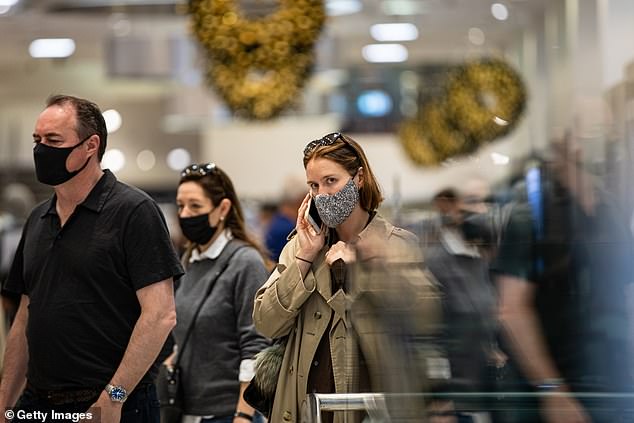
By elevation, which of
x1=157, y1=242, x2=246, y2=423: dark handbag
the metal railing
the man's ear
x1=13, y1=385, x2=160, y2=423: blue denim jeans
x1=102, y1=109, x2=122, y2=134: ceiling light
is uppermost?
x1=102, y1=109, x2=122, y2=134: ceiling light

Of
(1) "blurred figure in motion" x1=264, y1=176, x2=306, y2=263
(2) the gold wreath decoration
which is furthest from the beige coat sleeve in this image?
(2) the gold wreath decoration

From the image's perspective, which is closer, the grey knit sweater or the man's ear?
the man's ear

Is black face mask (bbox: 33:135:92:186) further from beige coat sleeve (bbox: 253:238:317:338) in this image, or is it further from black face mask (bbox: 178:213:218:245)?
Result: black face mask (bbox: 178:213:218:245)

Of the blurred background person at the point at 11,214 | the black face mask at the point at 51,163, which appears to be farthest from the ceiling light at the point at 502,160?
the blurred background person at the point at 11,214

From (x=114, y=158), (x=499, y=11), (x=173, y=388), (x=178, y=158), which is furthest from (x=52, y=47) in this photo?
(x=173, y=388)

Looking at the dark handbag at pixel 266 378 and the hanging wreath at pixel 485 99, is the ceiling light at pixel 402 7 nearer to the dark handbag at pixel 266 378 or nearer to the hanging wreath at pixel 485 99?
the hanging wreath at pixel 485 99

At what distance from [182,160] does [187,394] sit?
1461 cm

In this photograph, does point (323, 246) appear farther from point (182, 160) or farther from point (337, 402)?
point (182, 160)

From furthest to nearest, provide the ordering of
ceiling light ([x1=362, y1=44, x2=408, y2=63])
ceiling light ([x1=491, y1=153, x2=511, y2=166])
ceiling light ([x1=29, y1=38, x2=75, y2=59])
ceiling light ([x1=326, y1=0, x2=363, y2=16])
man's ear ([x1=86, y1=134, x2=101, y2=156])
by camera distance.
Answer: ceiling light ([x1=29, y1=38, x2=75, y2=59])
ceiling light ([x1=362, y1=44, x2=408, y2=63])
ceiling light ([x1=326, y1=0, x2=363, y2=16])
ceiling light ([x1=491, y1=153, x2=511, y2=166])
man's ear ([x1=86, y1=134, x2=101, y2=156])

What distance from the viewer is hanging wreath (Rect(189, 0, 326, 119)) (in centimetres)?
1093

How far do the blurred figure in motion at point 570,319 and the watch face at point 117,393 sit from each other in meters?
1.23

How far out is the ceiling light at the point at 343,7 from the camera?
40.1 feet

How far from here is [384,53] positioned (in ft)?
48.2

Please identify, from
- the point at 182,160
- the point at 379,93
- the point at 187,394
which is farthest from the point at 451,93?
the point at 187,394
